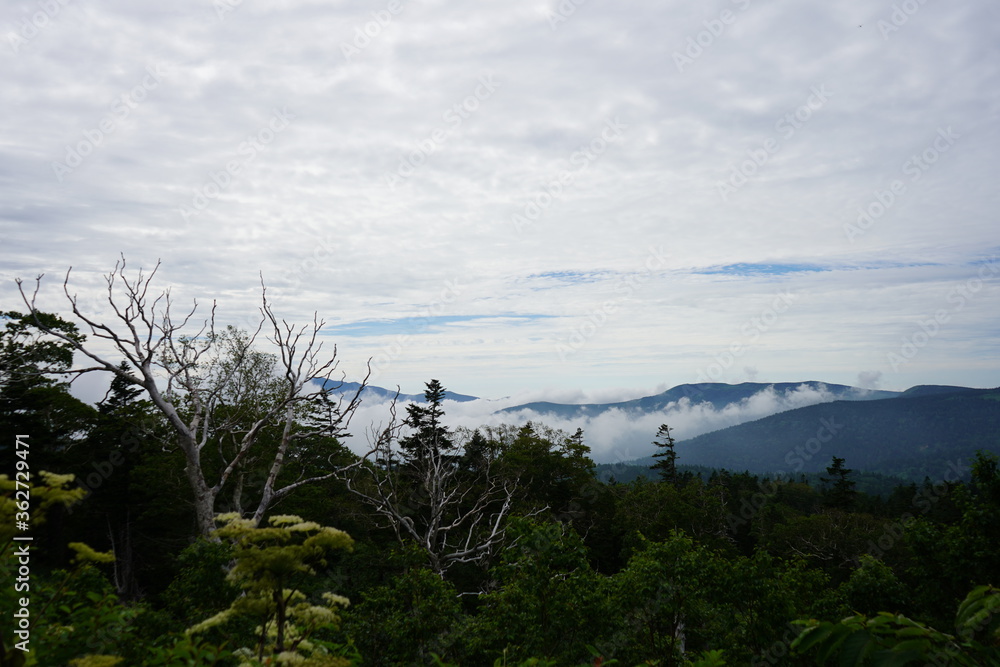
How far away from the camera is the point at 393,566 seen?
26750 mm

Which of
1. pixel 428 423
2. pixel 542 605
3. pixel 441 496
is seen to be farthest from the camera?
pixel 428 423

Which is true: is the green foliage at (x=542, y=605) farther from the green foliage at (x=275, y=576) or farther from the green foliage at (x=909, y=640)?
the green foliage at (x=909, y=640)

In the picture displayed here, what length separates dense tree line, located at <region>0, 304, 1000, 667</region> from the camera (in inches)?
163

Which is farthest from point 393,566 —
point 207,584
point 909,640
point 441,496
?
point 909,640

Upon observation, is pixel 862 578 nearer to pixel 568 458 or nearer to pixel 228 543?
pixel 228 543

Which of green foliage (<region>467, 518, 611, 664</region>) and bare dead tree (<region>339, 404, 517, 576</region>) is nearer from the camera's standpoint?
green foliage (<region>467, 518, 611, 664</region>)

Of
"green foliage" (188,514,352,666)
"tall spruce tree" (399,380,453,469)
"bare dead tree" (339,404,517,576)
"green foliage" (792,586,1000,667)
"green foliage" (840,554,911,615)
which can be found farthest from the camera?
"tall spruce tree" (399,380,453,469)

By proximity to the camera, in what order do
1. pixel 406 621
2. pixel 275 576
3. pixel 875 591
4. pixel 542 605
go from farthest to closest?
pixel 875 591 < pixel 542 605 < pixel 406 621 < pixel 275 576

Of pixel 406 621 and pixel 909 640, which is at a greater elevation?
pixel 909 640

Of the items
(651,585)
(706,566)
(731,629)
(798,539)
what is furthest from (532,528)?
(798,539)

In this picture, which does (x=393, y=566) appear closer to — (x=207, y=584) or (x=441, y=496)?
(x=441, y=496)

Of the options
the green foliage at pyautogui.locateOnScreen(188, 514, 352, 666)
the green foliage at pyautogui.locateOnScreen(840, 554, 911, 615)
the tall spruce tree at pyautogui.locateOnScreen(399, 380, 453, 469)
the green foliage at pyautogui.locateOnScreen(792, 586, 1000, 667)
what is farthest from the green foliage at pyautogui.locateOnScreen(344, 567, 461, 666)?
the tall spruce tree at pyautogui.locateOnScreen(399, 380, 453, 469)

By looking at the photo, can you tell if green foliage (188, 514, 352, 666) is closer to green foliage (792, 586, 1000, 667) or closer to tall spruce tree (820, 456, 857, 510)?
green foliage (792, 586, 1000, 667)

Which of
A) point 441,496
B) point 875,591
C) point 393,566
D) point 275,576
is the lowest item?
point 393,566
